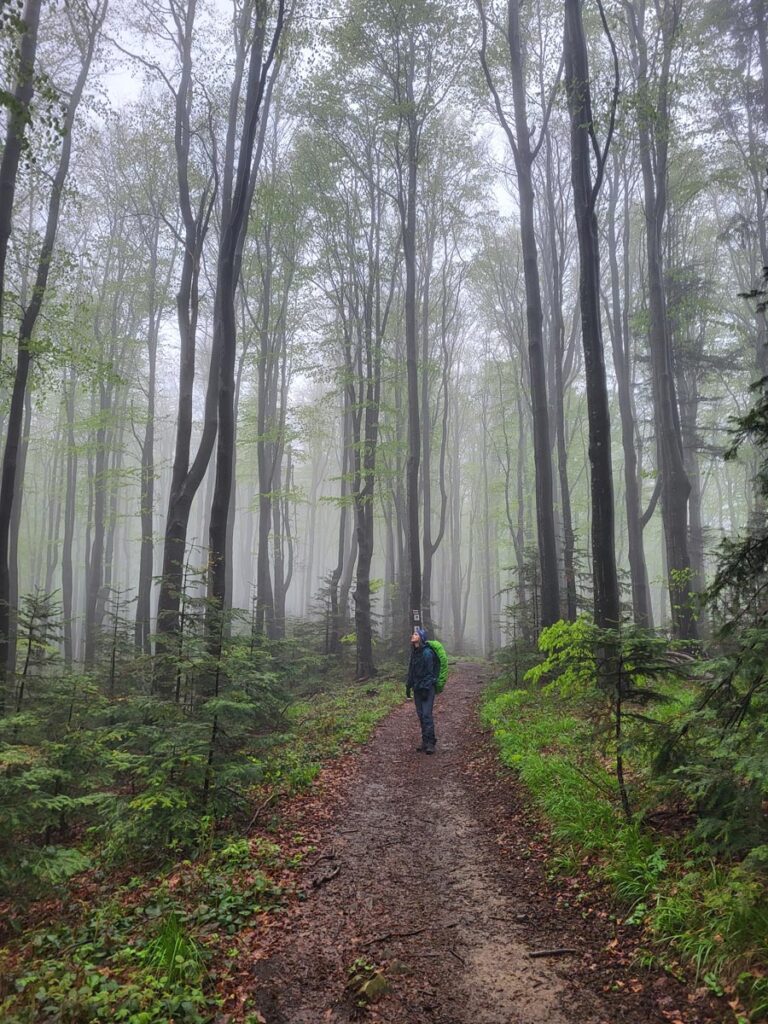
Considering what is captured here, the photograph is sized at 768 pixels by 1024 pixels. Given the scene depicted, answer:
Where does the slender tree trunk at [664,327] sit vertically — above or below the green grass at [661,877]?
above

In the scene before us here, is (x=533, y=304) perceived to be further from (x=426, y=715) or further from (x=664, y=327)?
(x=426, y=715)

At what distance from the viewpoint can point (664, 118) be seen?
11.4 m

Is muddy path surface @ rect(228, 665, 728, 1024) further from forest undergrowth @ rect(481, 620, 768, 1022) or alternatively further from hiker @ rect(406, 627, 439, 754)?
hiker @ rect(406, 627, 439, 754)

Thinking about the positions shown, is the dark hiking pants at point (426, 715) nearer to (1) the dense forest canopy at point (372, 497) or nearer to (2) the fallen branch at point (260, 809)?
(1) the dense forest canopy at point (372, 497)

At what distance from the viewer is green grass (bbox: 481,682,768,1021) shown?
285cm

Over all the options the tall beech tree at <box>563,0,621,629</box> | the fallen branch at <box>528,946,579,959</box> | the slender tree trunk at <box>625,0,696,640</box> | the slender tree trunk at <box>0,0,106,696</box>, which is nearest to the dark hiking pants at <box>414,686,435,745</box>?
the tall beech tree at <box>563,0,621,629</box>

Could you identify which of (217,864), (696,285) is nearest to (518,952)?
(217,864)

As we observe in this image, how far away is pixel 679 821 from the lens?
4.19 meters

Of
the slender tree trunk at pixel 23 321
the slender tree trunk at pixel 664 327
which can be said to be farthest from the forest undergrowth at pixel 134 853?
the slender tree trunk at pixel 664 327

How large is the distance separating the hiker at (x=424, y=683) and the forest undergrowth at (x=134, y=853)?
1840 millimetres

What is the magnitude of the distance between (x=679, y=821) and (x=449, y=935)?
6.39 feet

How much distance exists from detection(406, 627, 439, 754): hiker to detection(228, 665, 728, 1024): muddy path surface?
7.06ft

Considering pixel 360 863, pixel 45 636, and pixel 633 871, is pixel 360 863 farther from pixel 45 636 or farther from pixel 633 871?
pixel 45 636

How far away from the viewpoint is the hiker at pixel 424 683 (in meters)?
8.27
